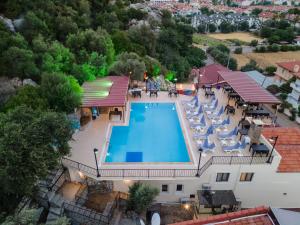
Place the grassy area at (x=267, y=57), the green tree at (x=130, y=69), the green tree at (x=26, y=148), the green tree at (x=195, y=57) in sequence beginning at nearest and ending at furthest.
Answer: the green tree at (x=26, y=148), the green tree at (x=130, y=69), the green tree at (x=195, y=57), the grassy area at (x=267, y=57)

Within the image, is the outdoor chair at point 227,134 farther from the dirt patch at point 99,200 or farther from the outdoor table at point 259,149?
the dirt patch at point 99,200

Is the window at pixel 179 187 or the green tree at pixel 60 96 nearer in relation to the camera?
the window at pixel 179 187

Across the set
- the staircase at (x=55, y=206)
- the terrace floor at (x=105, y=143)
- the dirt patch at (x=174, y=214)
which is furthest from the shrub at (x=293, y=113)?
the staircase at (x=55, y=206)

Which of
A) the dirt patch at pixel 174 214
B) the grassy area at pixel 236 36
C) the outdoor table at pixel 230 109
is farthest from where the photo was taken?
the grassy area at pixel 236 36

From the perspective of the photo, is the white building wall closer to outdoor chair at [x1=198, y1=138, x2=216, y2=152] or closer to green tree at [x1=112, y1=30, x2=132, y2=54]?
outdoor chair at [x1=198, y1=138, x2=216, y2=152]

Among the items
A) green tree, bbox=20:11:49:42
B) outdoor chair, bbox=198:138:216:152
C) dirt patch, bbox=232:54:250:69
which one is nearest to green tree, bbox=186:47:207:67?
dirt patch, bbox=232:54:250:69

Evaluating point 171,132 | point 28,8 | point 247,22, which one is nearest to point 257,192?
point 171,132

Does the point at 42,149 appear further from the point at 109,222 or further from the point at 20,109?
the point at 109,222
